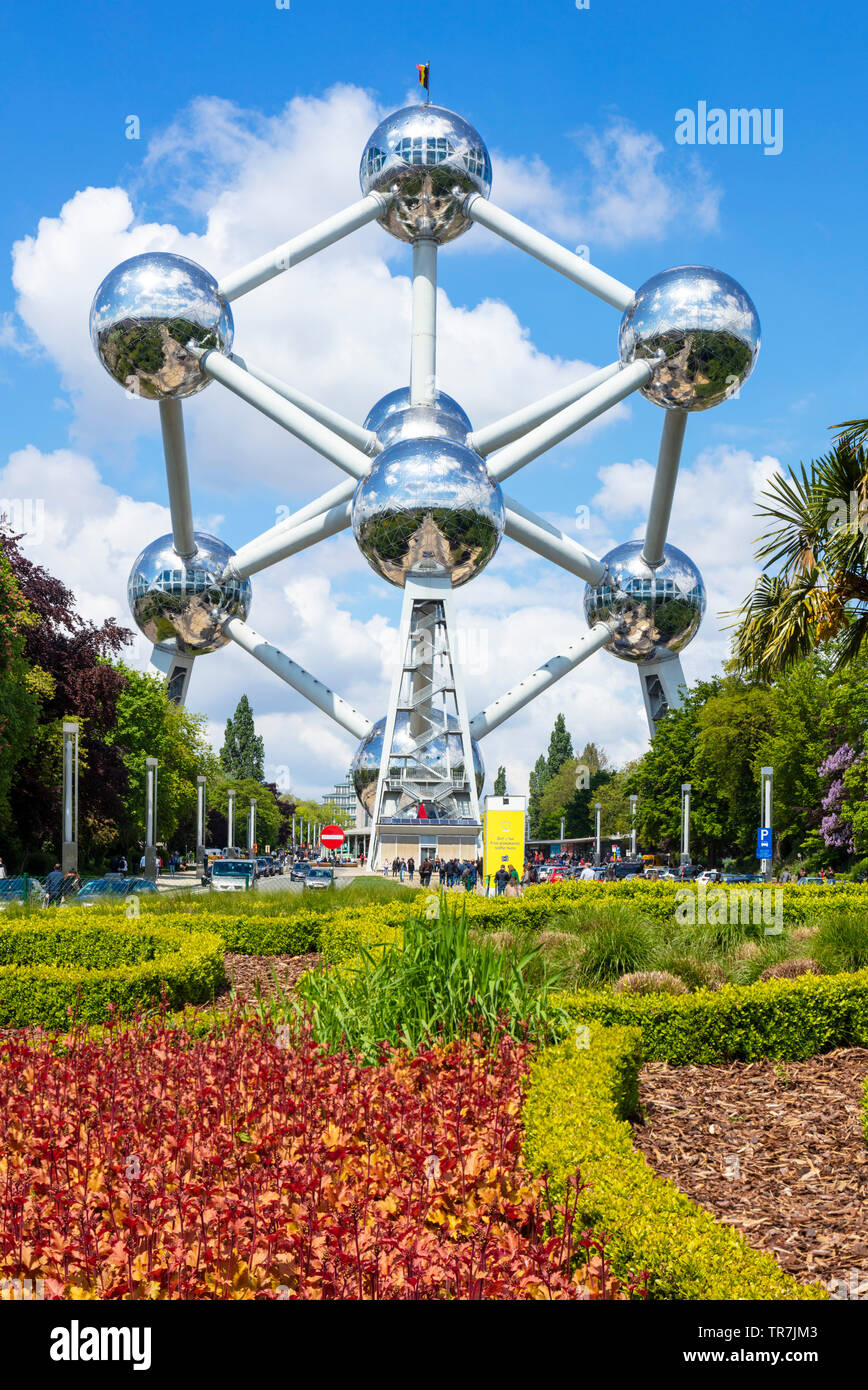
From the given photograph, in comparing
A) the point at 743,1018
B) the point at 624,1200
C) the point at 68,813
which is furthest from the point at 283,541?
the point at 624,1200

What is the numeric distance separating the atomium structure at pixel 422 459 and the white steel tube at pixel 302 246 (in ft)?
0.21

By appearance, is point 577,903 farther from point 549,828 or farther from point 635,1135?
point 549,828

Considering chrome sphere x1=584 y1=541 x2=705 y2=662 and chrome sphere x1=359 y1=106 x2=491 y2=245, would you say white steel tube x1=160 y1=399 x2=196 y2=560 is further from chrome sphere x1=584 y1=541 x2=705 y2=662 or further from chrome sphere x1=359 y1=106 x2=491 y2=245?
chrome sphere x1=584 y1=541 x2=705 y2=662

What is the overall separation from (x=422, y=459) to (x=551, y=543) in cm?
976

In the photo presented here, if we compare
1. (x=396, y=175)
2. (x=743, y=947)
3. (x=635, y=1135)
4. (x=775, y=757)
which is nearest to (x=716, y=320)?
(x=396, y=175)

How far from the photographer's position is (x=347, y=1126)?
5371mm

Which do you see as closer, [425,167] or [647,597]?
[425,167]

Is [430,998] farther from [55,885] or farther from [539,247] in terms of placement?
[539,247]

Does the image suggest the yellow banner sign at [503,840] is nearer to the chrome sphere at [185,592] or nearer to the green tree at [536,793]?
the chrome sphere at [185,592]

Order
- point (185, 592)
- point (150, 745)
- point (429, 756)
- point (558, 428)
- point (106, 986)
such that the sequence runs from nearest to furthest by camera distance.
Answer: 1. point (106, 986)
2. point (558, 428)
3. point (429, 756)
4. point (185, 592)
5. point (150, 745)

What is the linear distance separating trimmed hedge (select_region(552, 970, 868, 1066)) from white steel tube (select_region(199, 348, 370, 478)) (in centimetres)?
2865

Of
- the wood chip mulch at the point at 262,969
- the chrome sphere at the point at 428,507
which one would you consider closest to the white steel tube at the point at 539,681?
the chrome sphere at the point at 428,507

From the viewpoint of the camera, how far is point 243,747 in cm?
11256

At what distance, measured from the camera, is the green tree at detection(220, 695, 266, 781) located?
364 feet
